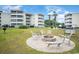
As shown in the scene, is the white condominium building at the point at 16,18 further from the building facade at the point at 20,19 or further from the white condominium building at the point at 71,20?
the white condominium building at the point at 71,20

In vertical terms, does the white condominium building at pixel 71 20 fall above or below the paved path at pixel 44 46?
Answer: above

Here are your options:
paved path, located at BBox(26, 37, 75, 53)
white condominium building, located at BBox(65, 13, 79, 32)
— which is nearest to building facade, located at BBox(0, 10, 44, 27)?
paved path, located at BBox(26, 37, 75, 53)

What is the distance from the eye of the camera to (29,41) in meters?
2.66

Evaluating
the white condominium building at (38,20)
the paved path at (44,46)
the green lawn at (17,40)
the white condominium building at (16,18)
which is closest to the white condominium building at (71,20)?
the green lawn at (17,40)

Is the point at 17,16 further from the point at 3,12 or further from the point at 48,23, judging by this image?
the point at 48,23

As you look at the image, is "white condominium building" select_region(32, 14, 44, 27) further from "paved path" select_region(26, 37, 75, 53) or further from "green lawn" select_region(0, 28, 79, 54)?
"paved path" select_region(26, 37, 75, 53)

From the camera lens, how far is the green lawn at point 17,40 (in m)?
2.63

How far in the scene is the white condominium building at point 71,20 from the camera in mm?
2637

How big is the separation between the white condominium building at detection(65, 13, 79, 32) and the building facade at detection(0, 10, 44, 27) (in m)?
0.42

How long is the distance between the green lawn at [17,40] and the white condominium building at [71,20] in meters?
0.16

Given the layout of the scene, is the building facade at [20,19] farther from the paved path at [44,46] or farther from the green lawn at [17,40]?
the paved path at [44,46]
